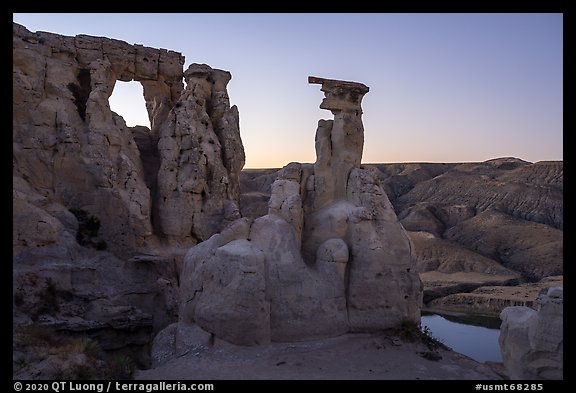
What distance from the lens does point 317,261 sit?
516 inches

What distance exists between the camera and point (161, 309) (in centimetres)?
1778

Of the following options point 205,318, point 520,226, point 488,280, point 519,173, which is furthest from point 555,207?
point 205,318

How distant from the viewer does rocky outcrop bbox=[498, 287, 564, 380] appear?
8055 mm

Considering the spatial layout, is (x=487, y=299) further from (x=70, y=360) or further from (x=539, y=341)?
(x=70, y=360)

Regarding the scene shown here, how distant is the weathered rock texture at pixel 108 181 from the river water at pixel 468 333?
1050cm

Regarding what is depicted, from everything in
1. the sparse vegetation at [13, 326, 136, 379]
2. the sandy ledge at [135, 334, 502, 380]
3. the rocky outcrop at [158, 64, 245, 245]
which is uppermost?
the rocky outcrop at [158, 64, 245, 245]

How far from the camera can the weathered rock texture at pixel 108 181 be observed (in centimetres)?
1652

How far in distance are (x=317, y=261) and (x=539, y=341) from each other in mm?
5800

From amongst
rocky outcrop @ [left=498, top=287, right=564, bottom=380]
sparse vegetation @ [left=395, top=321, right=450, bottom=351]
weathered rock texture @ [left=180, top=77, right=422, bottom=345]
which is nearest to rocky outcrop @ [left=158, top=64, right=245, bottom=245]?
weathered rock texture @ [left=180, top=77, right=422, bottom=345]

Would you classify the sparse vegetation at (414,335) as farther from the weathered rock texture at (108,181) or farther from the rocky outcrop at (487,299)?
the rocky outcrop at (487,299)

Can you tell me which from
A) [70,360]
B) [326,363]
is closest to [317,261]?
[326,363]

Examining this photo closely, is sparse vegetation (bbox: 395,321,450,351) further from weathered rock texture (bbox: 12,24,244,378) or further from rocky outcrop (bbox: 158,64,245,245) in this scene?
rocky outcrop (bbox: 158,64,245,245)

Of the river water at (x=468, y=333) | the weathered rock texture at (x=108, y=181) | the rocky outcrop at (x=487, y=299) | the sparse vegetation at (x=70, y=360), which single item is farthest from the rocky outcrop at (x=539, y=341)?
the rocky outcrop at (x=487, y=299)

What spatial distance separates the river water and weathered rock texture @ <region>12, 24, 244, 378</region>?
34.4ft
